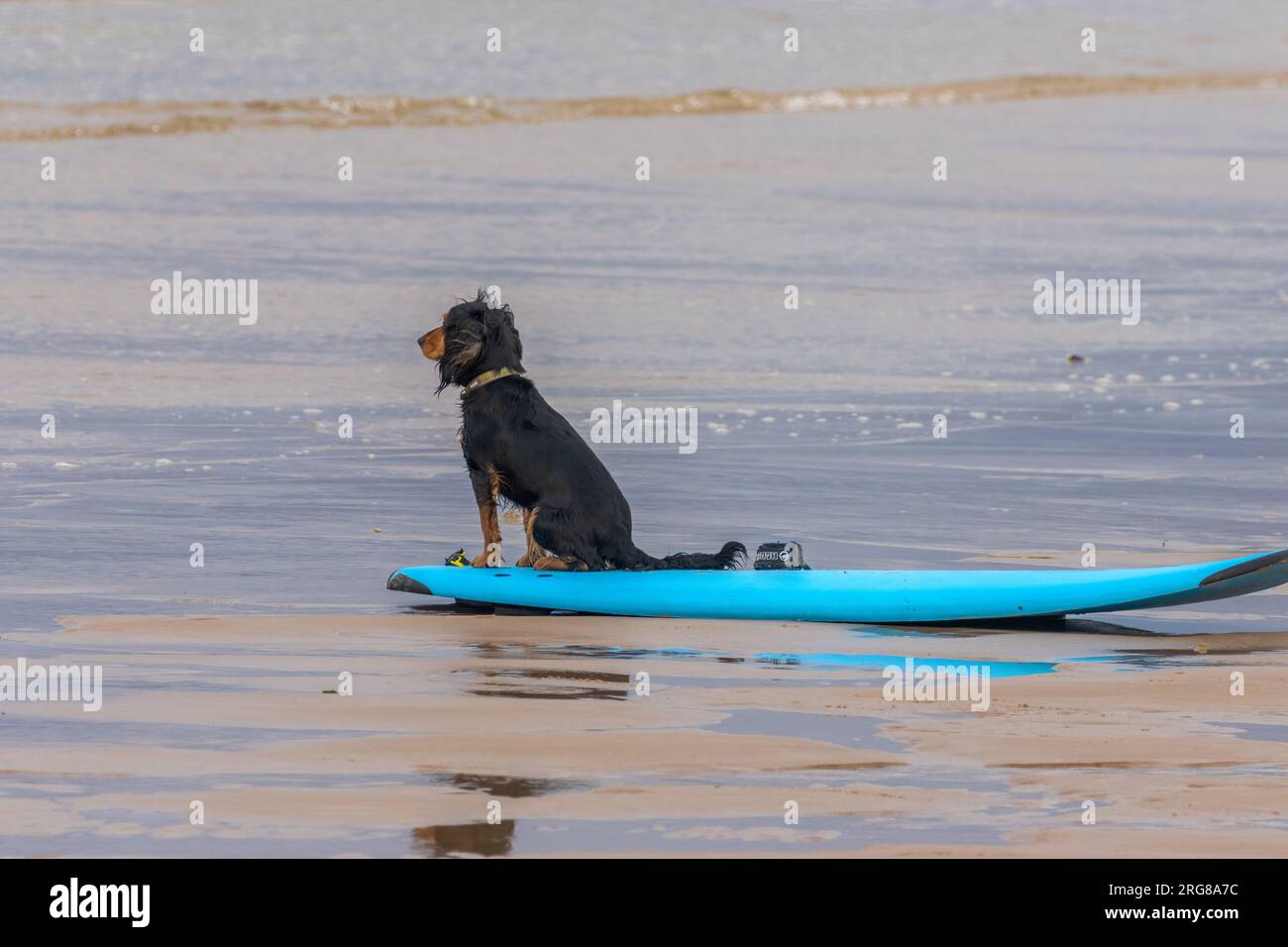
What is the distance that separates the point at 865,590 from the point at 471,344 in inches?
73.2

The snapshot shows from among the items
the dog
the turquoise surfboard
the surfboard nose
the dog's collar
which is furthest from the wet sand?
the dog's collar

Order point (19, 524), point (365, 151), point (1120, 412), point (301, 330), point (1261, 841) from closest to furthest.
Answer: point (1261, 841) < point (19, 524) < point (1120, 412) < point (301, 330) < point (365, 151)

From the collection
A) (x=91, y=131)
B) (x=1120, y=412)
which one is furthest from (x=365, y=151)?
(x=1120, y=412)

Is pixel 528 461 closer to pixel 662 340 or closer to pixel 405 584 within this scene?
pixel 405 584

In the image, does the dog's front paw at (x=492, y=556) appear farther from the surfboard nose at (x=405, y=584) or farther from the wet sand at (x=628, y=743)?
the wet sand at (x=628, y=743)

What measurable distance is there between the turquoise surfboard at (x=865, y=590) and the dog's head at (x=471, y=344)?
2.67 ft

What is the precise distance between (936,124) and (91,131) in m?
12.1

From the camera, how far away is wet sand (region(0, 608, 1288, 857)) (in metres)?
5.64

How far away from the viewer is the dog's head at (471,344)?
8680mm

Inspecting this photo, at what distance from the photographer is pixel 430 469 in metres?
11.6

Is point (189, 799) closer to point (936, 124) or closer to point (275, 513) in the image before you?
point (275, 513)

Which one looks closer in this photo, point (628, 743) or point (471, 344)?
point (628, 743)

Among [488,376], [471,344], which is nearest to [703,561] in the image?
[488,376]

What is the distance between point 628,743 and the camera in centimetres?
654
